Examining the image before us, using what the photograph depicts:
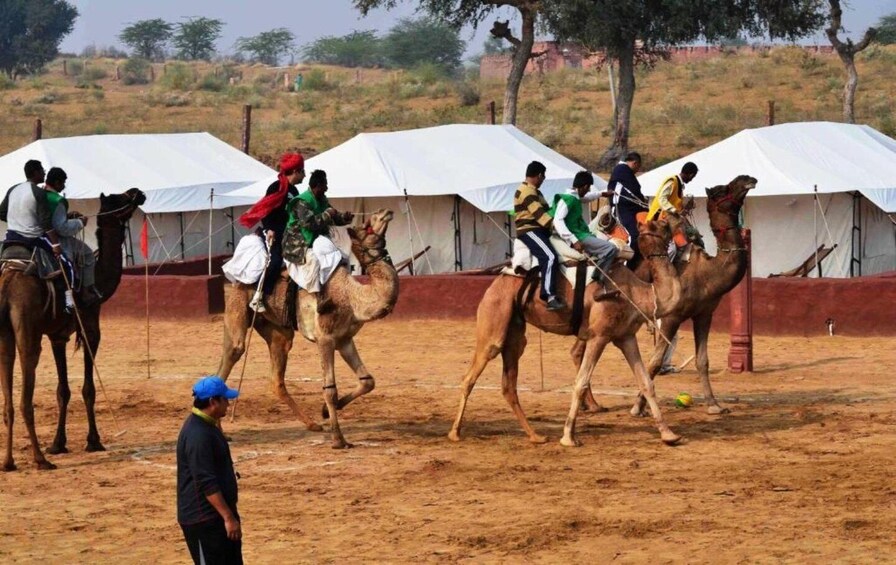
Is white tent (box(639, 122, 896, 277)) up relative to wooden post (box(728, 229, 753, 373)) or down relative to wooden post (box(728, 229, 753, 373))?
up

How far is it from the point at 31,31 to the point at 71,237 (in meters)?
79.8

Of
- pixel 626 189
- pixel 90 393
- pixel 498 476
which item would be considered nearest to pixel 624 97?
pixel 626 189

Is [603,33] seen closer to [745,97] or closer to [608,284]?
[745,97]

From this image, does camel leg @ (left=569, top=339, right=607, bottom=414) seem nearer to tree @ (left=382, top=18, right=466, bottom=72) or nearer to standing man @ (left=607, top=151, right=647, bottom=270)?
standing man @ (left=607, top=151, right=647, bottom=270)

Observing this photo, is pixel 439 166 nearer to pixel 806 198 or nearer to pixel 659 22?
pixel 806 198

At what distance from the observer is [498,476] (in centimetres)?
1200

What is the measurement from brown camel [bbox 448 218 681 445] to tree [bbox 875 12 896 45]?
5090 centimetres

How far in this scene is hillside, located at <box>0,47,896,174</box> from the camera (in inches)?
2100

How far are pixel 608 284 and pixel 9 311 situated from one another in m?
4.89

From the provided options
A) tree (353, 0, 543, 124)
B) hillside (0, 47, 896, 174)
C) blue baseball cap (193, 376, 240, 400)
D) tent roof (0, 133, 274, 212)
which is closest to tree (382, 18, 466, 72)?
hillside (0, 47, 896, 174)

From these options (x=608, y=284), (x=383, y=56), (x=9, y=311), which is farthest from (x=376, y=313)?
(x=383, y=56)

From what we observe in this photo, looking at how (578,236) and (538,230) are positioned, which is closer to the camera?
(538,230)

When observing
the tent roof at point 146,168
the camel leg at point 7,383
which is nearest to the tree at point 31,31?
the tent roof at point 146,168

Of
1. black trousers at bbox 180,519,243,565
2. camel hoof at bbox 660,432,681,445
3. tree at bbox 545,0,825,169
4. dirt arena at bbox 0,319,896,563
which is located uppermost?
tree at bbox 545,0,825,169
